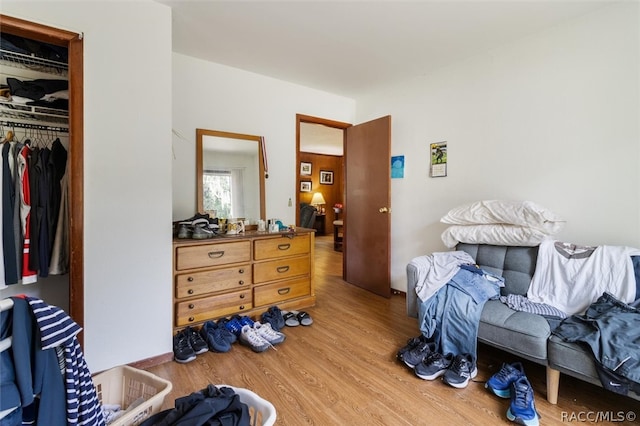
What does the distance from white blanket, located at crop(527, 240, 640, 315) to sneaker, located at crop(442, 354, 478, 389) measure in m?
0.62

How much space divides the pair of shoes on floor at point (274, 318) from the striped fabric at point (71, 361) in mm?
1600

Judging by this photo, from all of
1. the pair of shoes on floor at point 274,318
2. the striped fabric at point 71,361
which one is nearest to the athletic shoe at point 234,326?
the pair of shoes on floor at point 274,318

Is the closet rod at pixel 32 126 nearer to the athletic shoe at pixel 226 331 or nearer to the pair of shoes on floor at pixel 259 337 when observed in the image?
the athletic shoe at pixel 226 331

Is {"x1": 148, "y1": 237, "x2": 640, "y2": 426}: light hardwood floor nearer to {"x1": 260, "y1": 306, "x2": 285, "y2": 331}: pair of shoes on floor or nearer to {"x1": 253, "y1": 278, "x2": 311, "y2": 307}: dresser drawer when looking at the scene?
{"x1": 260, "y1": 306, "x2": 285, "y2": 331}: pair of shoes on floor

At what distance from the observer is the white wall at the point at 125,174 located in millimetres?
1866

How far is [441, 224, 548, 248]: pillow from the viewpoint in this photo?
7.22 ft

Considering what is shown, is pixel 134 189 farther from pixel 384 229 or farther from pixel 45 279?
pixel 384 229

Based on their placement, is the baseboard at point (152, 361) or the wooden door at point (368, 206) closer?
the baseboard at point (152, 361)

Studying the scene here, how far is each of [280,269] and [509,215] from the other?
1.96 meters

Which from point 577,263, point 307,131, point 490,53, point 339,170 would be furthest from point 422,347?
point 339,170

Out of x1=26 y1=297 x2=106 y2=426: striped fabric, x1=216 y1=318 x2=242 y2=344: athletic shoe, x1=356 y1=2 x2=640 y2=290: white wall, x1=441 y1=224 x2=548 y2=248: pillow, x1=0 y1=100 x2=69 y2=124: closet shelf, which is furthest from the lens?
x1=216 y1=318 x2=242 y2=344: athletic shoe

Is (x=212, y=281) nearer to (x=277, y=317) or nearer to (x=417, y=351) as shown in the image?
(x=277, y=317)

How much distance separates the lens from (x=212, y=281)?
8.34 feet

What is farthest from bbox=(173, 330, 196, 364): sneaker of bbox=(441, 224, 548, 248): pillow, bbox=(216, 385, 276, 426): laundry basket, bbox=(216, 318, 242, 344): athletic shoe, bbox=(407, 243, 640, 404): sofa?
bbox=(441, 224, 548, 248): pillow
